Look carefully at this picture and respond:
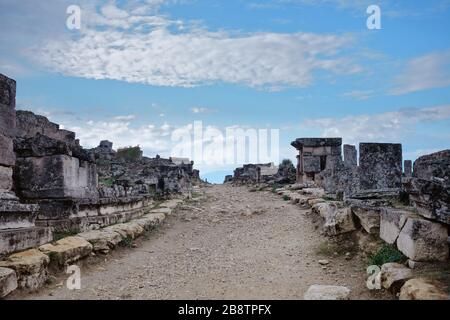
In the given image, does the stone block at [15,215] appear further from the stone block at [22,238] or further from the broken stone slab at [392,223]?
the broken stone slab at [392,223]

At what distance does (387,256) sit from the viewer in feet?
18.6

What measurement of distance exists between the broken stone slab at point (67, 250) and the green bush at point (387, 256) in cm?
433

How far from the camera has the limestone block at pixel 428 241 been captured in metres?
4.96

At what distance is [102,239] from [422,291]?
5321mm

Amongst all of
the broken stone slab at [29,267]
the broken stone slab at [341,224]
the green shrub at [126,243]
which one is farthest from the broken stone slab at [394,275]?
the green shrub at [126,243]

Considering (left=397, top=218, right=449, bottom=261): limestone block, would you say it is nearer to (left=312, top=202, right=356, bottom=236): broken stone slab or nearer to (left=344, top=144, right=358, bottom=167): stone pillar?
(left=312, top=202, right=356, bottom=236): broken stone slab

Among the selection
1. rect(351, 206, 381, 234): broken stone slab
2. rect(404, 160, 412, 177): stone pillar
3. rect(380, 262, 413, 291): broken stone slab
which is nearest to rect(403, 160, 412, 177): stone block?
rect(404, 160, 412, 177): stone pillar

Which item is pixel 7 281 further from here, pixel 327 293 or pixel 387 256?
pixel 387 256

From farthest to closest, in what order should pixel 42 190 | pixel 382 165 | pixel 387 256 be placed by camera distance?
pixel 382 165 < pixel 42 190 < pixel 387 256

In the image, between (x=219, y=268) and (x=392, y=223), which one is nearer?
(x=392, y=223)

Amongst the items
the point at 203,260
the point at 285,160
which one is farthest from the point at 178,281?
the point at 285,160

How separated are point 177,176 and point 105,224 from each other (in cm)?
1007

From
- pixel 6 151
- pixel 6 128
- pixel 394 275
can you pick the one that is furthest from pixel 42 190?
pixel 394 275
